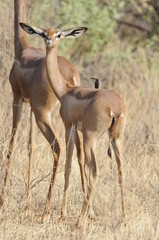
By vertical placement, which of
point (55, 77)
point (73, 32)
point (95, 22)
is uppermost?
point (95, 22)

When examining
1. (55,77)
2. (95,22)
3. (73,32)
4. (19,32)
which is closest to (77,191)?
(55,77)

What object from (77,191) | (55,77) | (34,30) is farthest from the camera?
(77,191)

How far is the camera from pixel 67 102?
19.7 ft

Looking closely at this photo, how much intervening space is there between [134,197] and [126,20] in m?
9.11

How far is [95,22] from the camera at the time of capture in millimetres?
12922

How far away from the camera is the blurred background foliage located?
1242 cm

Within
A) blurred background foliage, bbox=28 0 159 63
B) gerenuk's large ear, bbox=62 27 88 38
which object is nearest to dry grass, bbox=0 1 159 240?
gerenuk's large ear, bbox=62 27 88 38

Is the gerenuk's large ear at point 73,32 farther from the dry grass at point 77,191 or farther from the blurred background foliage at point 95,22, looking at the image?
the blurred background foliage at point 95,22

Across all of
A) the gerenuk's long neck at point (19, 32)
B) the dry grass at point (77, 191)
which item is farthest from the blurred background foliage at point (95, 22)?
the gerenuk's long neck at point (19, 32)

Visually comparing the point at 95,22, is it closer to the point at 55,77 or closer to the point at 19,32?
the point at 19,32

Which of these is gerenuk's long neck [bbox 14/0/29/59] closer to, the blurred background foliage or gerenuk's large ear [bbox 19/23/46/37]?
gerenuk's large ear [bbox 19/23/46/37]

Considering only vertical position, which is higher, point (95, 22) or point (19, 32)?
point (95, 22)

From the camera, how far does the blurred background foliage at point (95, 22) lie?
12.4 metres

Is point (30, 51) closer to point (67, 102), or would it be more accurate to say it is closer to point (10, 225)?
point (67, 102)
